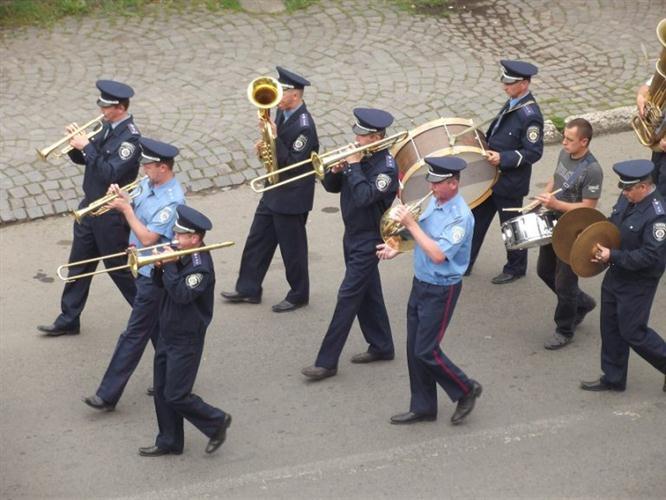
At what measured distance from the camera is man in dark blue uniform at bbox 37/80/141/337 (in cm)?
807

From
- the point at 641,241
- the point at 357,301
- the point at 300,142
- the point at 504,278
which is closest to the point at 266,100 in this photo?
the point at 300,142

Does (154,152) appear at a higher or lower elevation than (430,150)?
higher

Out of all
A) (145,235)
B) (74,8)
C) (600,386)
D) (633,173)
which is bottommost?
(600,386)

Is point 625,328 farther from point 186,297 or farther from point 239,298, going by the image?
point 239,298

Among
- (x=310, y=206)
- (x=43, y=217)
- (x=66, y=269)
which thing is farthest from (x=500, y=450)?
(x=43, y=217)

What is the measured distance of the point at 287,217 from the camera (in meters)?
8.77

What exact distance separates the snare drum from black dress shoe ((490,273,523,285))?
1.12 meters

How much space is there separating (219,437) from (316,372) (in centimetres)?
103

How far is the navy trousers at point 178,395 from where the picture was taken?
6.96m

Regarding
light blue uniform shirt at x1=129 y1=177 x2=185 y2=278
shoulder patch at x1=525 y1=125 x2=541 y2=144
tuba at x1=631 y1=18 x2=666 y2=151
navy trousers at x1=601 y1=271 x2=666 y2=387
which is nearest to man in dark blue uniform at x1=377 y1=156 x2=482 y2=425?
navy trousers at x1=601 y1=271 x2=666 y2=387

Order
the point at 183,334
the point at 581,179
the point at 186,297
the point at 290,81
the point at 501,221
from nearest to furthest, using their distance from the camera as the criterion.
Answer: the point at 186,297
the point at 183,334
the point at 581,179
the point at 290,81
the point at 501,221

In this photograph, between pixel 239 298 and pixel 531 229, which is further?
pixel 239 298

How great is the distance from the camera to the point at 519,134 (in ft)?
28.9

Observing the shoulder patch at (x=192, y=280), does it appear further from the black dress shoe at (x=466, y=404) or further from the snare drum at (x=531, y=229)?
the snare drum at (x=531, y=229)
